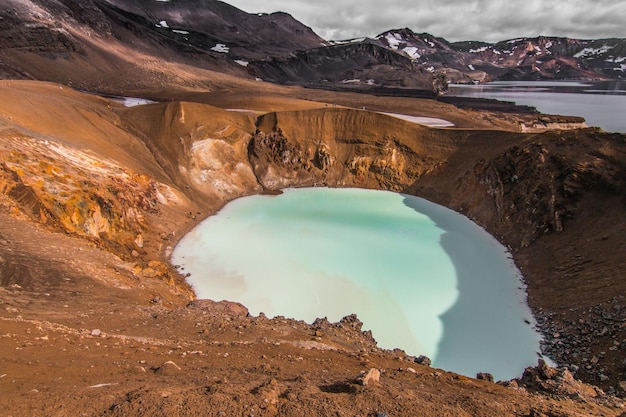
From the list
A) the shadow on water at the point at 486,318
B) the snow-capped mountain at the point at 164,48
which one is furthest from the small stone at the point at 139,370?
the snow-capped mountain at the point at 164,48

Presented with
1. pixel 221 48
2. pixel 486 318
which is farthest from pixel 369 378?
pixel 221 48

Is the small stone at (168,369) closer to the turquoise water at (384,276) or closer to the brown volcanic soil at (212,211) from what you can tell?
the brown volcanic soil at (212,211)

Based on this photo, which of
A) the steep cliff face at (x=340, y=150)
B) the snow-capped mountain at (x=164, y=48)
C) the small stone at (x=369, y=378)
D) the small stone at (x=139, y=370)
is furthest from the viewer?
the snow-capped mountain at (x=164, y=48)

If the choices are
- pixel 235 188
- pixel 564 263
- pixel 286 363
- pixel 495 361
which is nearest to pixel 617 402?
pixel 495 361

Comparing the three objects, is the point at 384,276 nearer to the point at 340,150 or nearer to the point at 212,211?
the point at 212,211

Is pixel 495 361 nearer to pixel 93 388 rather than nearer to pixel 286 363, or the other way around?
pixel 286 363
